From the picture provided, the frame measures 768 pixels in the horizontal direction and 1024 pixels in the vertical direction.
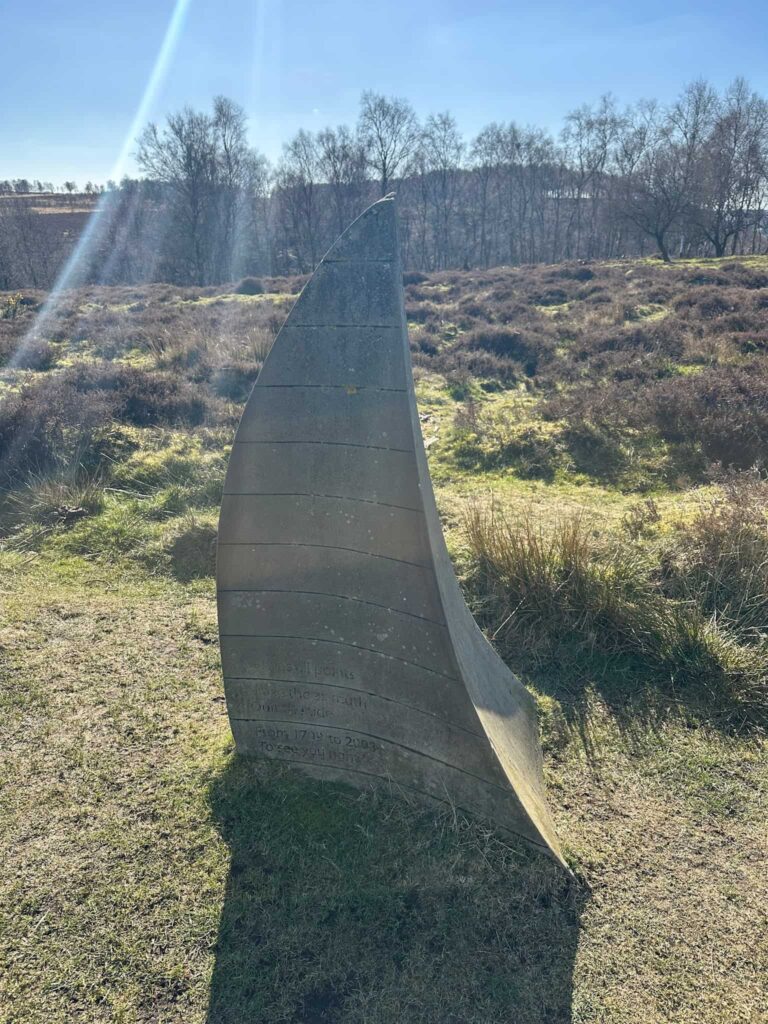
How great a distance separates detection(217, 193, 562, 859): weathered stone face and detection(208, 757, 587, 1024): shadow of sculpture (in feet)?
0.66

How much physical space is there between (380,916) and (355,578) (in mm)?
1589

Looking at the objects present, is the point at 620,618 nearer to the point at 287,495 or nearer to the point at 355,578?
the point at 355,578

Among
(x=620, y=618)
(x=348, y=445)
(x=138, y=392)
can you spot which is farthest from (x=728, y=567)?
(x=138, y=392)

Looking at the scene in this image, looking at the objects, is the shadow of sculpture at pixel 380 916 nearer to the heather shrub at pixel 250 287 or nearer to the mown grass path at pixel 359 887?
the mown grass path at pixel 359 887

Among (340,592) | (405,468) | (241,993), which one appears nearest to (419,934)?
(241,993)

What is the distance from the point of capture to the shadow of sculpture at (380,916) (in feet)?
8.79

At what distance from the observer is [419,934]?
115 inches

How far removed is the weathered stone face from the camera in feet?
9.54

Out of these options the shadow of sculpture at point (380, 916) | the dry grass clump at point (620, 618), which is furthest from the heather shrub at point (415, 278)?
the shadow of sculpture at point (380, 916)

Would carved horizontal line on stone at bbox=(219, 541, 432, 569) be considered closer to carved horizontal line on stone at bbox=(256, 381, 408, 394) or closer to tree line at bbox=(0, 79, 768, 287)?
carved horizontal line on stone at bbox=(256, 381, 408, 394)

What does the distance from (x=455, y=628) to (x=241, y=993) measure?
1.82 m

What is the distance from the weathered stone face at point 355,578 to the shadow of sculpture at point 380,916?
201mm

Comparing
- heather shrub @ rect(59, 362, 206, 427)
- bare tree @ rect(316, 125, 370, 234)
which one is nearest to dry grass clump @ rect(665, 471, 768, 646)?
heather shrub @ rect(59, 362, 206, 427)

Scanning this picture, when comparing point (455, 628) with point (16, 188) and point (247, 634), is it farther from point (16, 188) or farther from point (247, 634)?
point (16, 188)
